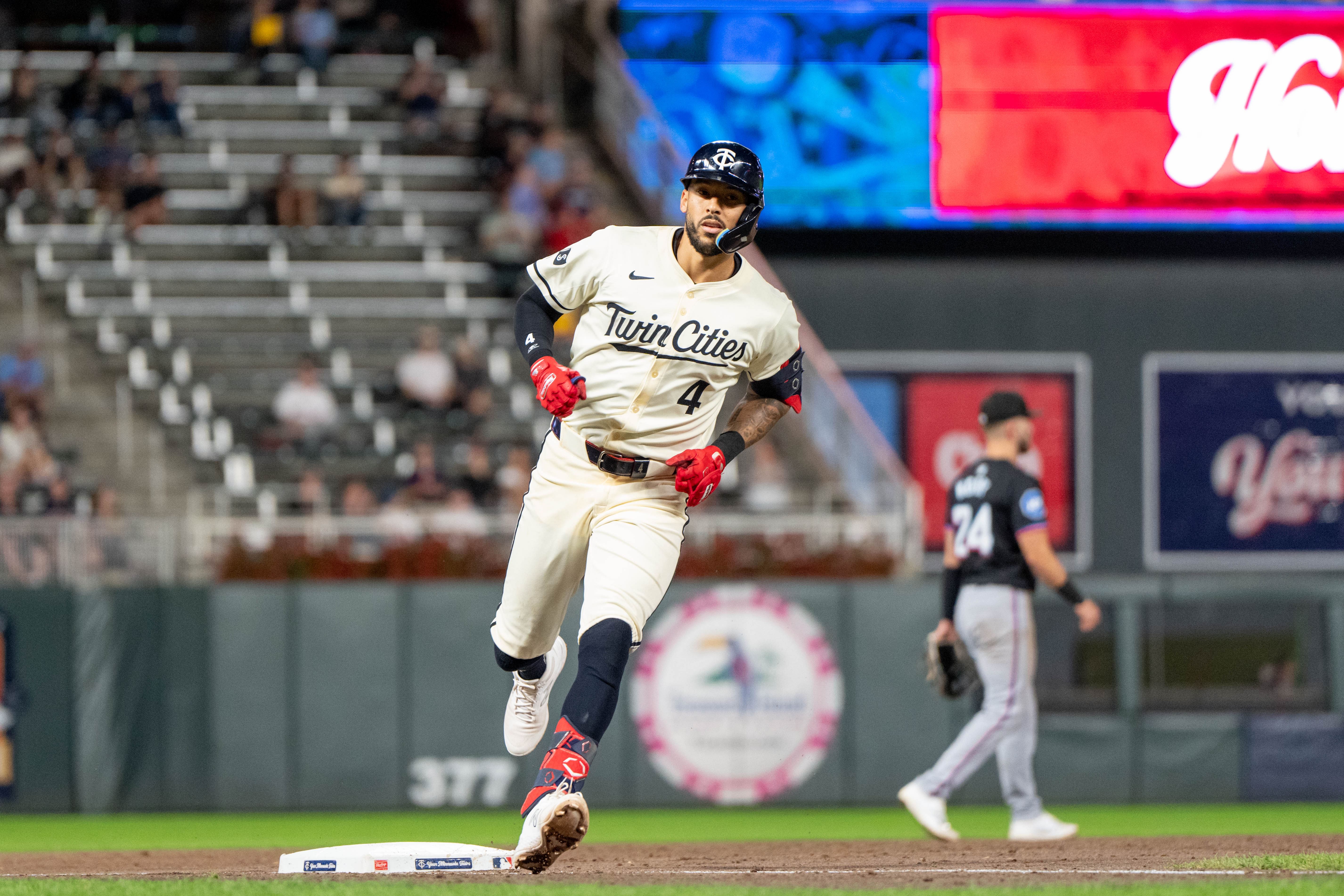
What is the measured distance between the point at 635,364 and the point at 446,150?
1237 centimetres

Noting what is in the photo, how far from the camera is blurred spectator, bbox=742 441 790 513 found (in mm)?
13469

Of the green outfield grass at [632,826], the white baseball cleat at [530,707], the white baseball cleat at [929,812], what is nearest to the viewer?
the white baseball cleat at [530,707]

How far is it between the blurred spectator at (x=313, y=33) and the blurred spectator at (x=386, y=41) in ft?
1.72

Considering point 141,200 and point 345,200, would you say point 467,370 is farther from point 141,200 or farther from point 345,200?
point 141,200

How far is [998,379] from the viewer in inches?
760

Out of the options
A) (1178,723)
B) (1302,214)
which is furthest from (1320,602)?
(1302,214)

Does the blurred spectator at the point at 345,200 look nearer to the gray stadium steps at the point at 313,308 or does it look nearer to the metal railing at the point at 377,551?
the gray stadium steps at the point at 313,308

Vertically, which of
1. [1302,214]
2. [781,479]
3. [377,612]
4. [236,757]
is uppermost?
[1302,214]

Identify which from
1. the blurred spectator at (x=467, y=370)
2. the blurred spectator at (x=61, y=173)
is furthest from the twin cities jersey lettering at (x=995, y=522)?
the blurred spectator at (x=61, y=173)

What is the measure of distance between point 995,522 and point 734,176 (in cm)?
333

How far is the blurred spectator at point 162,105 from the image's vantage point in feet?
57.4

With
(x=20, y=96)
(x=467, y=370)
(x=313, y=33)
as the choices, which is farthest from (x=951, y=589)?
(x=313, y=33)

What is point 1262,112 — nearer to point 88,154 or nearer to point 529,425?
point 529,425

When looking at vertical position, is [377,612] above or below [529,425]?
below
